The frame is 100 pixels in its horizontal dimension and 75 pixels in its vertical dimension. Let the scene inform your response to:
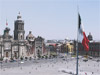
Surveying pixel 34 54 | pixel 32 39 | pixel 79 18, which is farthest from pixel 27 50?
pixel 79 18

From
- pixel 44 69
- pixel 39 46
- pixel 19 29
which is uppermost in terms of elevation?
pixel 19 29

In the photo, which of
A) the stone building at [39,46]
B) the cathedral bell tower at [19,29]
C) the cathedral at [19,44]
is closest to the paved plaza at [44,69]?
the cathedral at [19,44]

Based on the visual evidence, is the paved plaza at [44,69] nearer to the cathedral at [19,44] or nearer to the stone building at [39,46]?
the cathedral at [19,44]

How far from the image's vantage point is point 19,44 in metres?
91.1

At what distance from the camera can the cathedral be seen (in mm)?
86125

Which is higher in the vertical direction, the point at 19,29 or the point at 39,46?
the point at 19,29

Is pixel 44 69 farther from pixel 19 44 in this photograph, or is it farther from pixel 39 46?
pixel 39 46

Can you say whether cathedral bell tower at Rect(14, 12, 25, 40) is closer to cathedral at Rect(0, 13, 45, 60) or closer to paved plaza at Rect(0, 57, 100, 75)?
cathedral at Rect(0, 13, 45, 60)

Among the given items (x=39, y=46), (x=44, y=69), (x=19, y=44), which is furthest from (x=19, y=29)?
(x=44, y=69)

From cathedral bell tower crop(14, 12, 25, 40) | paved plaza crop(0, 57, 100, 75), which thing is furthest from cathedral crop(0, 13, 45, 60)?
paved plaza crop(0, 57, 100, 75)

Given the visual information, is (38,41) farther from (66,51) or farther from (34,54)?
(66,51)

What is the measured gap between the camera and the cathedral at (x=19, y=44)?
8612 cm

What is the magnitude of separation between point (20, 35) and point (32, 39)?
44.9 feet

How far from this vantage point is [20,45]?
300 ft
